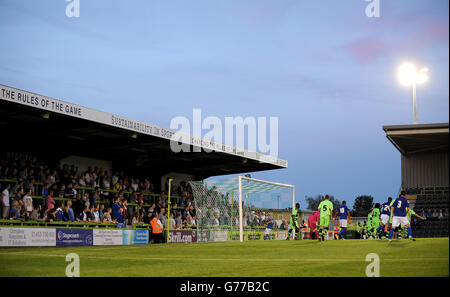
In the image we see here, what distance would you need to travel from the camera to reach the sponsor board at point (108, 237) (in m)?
23.6

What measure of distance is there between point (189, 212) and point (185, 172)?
22.4 feet

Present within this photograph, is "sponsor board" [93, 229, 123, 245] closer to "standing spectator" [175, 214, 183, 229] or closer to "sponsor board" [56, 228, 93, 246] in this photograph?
"sponsor board" [56, 228, 93, 246]

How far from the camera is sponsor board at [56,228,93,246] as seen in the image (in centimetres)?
2162

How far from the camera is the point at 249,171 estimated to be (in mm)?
41312

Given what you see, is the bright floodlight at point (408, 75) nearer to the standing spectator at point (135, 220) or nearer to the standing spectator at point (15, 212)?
the standing spectator at point (135, 220)

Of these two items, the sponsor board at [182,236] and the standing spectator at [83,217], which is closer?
the standing spectator at [83,217]

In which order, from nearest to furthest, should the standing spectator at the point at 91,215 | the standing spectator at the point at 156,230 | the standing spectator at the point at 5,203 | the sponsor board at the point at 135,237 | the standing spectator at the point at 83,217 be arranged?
1. the standing spectator at the point at 5,203
2. the standing spectator at the point at 83,217
3. the standing spectator at the point at 91,215
4. the sponsor board at the point at 135,237
5. the standing spectator at the point at 156,230

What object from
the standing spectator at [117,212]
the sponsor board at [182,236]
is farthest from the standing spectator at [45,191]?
the sponsor board at [182,236]

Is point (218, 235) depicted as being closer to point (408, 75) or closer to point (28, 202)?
point (28, 202)

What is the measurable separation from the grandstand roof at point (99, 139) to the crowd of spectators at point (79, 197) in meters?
1.24

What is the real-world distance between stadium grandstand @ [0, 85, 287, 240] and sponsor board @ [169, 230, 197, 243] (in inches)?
36.8

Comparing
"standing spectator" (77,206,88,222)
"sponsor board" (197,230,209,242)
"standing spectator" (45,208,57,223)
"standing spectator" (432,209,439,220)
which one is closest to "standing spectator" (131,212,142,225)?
"sponsor board" (197,230,209,242)

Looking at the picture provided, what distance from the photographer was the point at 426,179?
1734 inches
